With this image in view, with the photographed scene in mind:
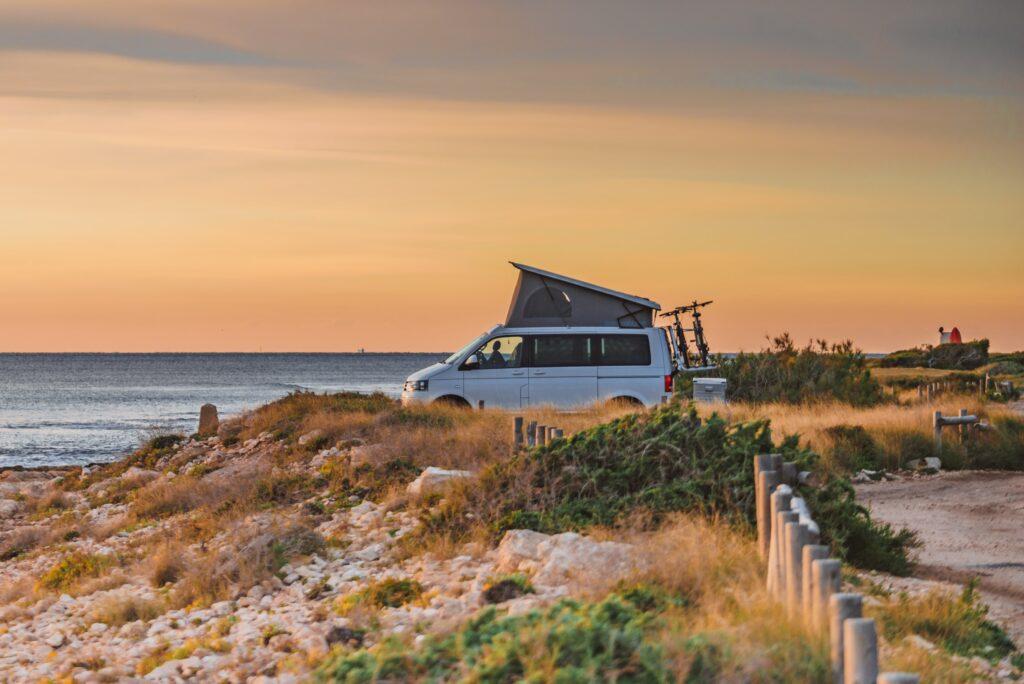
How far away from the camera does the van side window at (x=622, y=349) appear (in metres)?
20.3

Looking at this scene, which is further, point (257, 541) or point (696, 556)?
point (257, 541)

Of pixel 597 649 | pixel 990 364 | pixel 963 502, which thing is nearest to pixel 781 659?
pixel 597 649

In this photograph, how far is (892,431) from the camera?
18266mm

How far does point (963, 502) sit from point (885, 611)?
26.1 feet

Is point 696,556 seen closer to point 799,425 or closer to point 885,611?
point 885,611

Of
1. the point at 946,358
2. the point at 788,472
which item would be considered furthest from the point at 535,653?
the point at 946,358

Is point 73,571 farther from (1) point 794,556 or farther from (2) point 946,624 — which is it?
(2) point 946,624

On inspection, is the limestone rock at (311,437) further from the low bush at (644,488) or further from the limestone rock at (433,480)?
the low bush at (644,488)

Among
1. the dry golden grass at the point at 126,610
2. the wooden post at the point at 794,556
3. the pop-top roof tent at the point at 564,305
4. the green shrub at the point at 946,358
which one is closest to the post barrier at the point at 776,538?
the wooden post at the point at 794,556

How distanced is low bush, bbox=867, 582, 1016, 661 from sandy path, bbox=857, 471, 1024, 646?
0.55m

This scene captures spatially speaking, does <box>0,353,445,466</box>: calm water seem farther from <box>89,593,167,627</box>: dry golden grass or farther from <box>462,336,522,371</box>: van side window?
<box>89,593,167,627</box>: dry golden grass

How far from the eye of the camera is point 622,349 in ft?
66.6

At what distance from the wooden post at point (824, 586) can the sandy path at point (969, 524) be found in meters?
3.37

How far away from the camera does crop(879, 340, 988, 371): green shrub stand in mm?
46438
